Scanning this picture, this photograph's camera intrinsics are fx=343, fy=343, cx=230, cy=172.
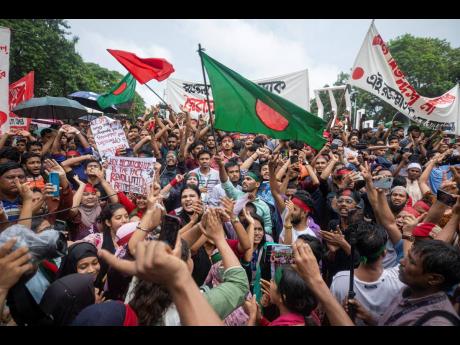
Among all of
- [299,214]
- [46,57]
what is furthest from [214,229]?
[46,57]

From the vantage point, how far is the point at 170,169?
20.4ft

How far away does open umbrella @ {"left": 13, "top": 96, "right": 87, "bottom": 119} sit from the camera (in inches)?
289

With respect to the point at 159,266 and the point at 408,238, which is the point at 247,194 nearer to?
the point at 408,238

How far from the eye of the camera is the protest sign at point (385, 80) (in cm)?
662

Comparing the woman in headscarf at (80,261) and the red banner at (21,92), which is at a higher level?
the red banner at (21,92)

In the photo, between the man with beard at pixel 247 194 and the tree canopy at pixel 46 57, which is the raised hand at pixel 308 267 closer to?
the man with beard at pixel 247 194

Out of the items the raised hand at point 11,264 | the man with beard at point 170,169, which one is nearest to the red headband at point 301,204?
the man with beard at point 170,169

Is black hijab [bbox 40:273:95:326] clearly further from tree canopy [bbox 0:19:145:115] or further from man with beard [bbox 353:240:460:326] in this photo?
tree canopy [bbox 0:19:145:115]

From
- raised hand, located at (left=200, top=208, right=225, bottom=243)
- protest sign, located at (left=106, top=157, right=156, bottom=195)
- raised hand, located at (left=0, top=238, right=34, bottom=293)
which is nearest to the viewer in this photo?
raised hand, located at (left=0, top=238, right=34, bottom=293)

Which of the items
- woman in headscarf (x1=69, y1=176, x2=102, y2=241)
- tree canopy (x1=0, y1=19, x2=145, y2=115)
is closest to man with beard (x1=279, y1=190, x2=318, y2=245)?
woman in headscarf (x1=69, y1=176, x2=102, y2=241)

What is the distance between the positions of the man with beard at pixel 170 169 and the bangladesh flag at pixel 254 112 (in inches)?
85.1

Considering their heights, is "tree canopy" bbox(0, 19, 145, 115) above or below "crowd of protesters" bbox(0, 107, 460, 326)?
above

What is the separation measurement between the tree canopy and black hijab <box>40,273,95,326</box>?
892 inches
